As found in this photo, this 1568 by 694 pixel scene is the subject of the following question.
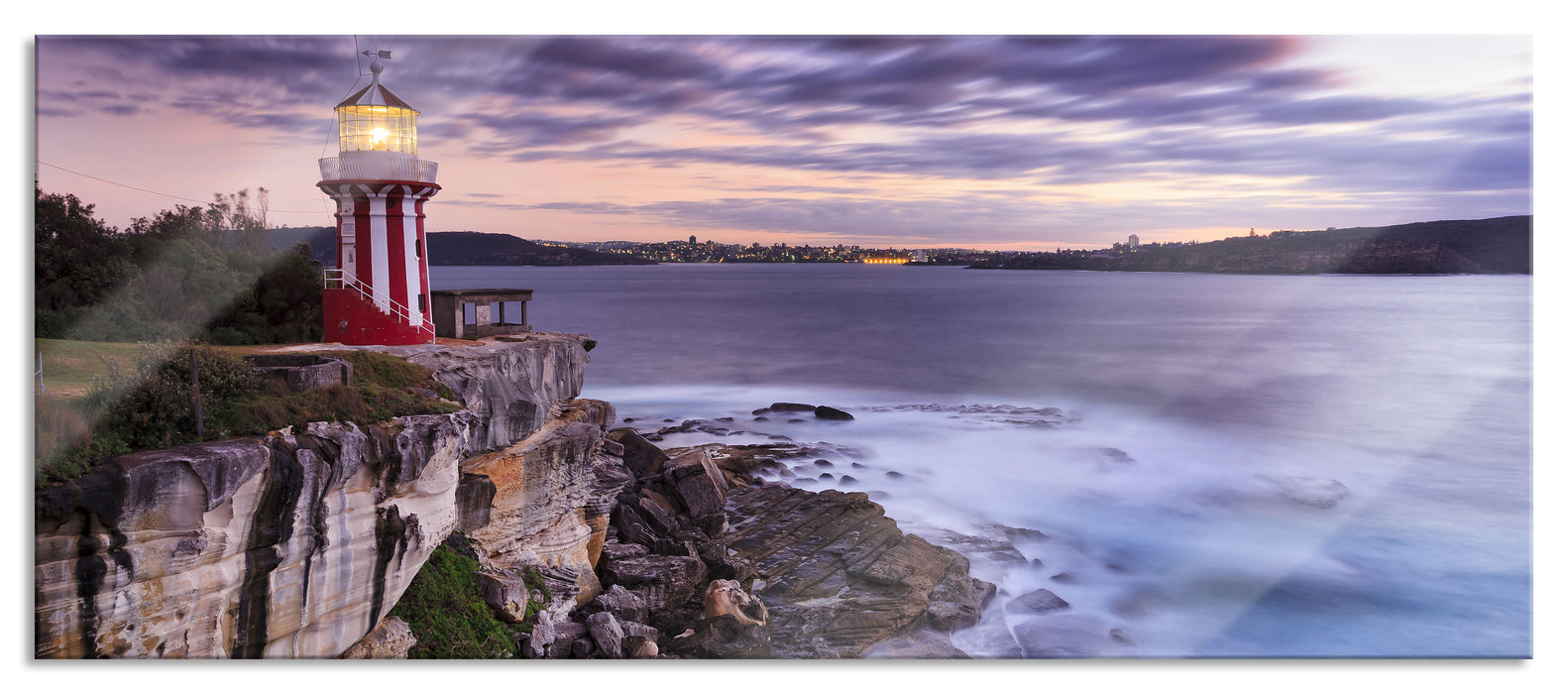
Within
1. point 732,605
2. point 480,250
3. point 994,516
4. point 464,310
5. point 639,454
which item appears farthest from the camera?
point 480,250

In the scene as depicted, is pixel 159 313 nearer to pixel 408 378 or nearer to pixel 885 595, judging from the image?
pixel 408 378

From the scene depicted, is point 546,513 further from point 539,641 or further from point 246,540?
point 246,540

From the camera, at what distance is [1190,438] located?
39.3 feet

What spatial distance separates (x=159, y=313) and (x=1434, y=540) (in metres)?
12.9

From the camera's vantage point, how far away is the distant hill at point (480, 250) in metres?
9.26

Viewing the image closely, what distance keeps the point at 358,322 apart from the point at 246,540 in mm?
4127

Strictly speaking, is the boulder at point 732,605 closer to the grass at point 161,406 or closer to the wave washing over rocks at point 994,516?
the wave washing over rocks at point 994,516

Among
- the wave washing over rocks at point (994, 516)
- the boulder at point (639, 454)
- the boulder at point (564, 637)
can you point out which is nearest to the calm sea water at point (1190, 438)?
the wave washing over rocks at point (994, 516)

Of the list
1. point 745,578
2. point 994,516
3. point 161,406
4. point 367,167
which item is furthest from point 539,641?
point 994,516

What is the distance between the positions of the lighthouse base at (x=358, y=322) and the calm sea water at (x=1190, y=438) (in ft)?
7.77

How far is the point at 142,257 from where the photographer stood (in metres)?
8.59

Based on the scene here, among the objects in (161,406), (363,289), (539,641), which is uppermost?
(363,289)

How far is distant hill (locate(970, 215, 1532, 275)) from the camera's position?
23.0ft

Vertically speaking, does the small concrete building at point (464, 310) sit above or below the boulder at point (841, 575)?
above
